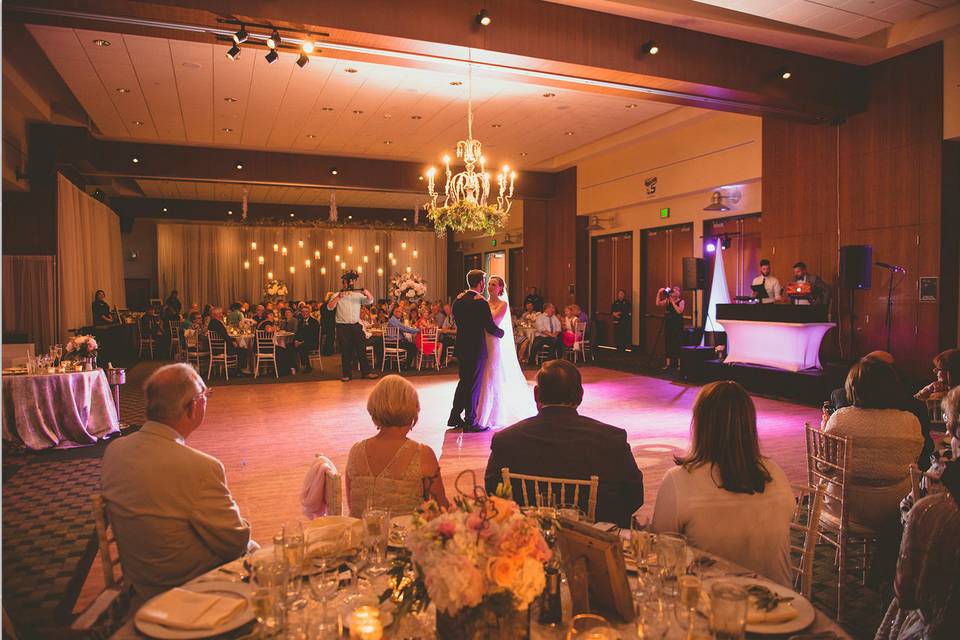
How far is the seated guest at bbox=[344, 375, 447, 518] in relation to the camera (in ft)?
8.20

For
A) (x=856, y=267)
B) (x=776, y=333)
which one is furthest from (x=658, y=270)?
(x=856, y=267)

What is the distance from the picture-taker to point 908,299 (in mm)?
8648

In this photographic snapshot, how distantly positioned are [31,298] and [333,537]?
1219 centimetres

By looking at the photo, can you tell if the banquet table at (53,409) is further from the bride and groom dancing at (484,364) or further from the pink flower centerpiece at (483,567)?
the pink flower centerpiece at (483,567)

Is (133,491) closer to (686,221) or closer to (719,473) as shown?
(719,473)

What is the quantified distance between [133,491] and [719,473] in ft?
6.54

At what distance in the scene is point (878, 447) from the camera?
3223 millimetres

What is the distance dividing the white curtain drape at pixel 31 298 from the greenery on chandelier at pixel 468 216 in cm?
831

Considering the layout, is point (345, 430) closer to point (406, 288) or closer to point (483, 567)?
point (483, 567)

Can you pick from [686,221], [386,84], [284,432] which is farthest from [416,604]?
[686,221]

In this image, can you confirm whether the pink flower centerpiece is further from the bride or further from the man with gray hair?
the bride

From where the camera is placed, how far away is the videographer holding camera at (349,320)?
35.7ft

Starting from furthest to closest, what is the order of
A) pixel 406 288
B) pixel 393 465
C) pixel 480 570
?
pixel 406 288 → pixel 393 465 → pixel 480 570

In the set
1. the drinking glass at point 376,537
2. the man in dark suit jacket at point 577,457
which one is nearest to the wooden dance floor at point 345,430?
the man in dark suit jacket at point 577,457
